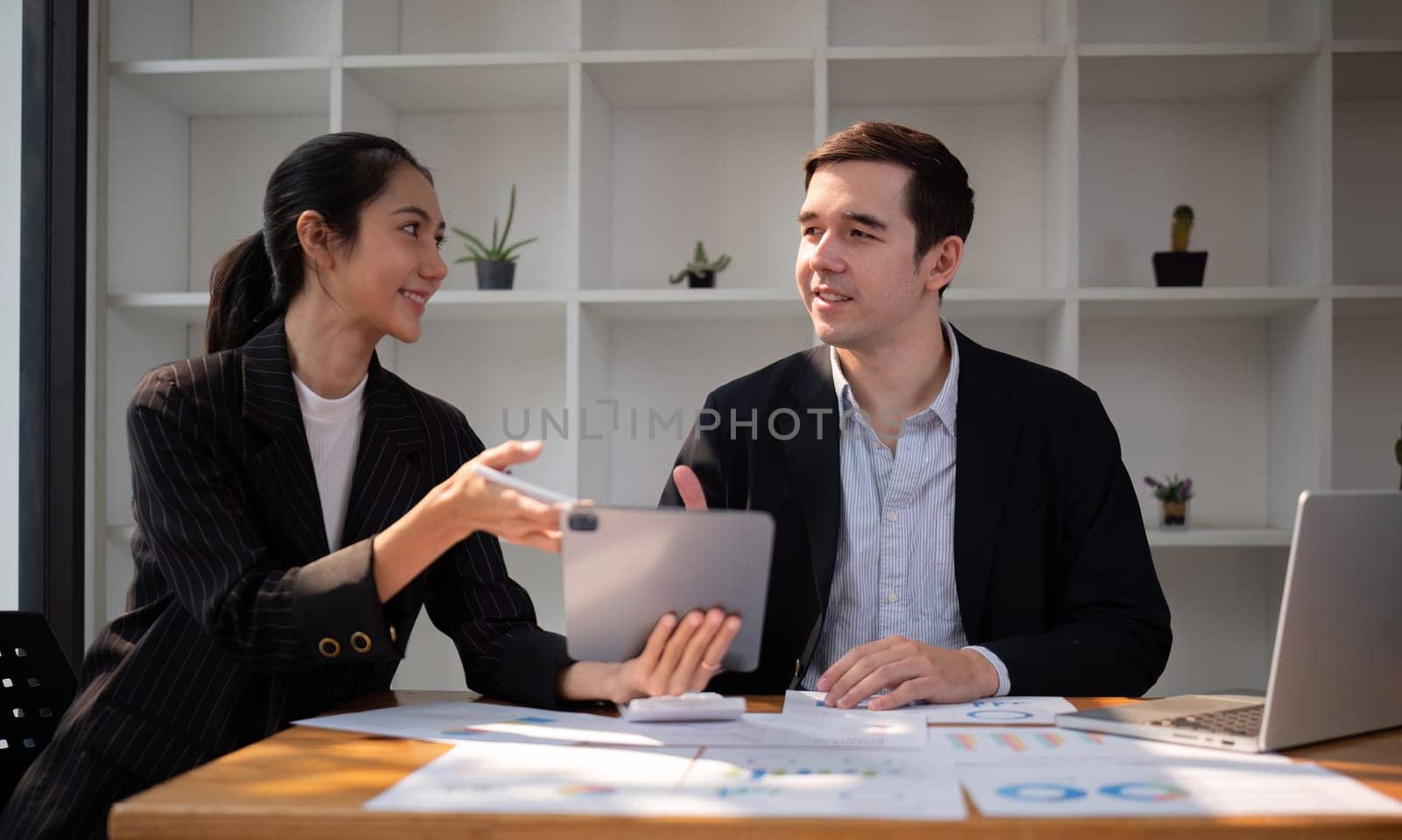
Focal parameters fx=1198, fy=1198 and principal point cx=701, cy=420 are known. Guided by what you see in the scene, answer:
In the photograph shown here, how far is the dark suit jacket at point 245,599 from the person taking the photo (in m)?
1.42

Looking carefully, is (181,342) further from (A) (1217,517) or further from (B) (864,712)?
(A) (1217,517)

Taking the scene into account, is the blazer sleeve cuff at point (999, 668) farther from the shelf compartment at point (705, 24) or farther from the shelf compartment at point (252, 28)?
the shelf compartment at point (252, 28)

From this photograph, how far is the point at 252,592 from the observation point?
4.73 ft

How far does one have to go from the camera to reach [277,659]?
4.67ft

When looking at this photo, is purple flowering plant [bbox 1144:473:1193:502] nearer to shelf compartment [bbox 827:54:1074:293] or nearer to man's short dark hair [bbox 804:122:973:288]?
shelf compartment [bbox 827:54:1074:293]

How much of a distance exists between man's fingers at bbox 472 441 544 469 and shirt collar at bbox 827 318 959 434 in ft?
2.80

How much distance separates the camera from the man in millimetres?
1916

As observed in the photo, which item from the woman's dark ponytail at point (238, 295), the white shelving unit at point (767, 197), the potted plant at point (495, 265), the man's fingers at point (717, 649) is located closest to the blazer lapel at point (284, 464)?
the woman's dark ponytail at point (238, 295)

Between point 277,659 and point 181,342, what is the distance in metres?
2.11

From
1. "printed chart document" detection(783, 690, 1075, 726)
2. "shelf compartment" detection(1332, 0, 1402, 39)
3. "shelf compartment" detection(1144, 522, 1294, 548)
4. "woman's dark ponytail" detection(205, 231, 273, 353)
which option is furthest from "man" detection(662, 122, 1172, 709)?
"shelf compartment" detection(1332, 0, 1402, 39)

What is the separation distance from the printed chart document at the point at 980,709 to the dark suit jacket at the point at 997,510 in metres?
0.36

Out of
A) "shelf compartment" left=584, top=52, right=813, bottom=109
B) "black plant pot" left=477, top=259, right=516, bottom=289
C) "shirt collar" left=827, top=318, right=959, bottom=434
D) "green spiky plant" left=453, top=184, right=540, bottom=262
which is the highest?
"shelf compartment" left=584, top=52, right=813, bottom=109

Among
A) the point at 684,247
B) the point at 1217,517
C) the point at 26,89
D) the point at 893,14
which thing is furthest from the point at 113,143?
the point at 1217,517

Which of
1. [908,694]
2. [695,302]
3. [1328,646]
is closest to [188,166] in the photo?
[695,302]
